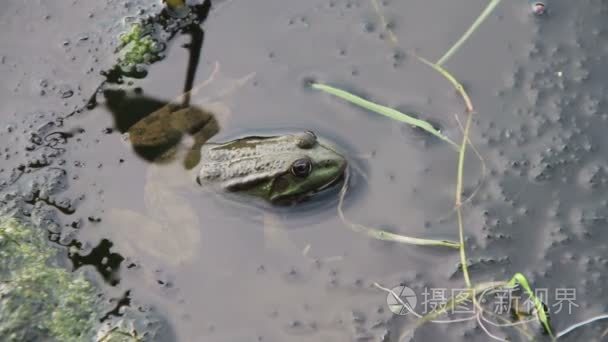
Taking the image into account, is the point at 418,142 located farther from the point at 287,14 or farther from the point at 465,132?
the point at 287,14

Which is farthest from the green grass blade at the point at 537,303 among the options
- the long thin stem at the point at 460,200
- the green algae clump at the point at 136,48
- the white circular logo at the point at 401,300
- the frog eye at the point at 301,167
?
the green algae clump at the point at 136,48

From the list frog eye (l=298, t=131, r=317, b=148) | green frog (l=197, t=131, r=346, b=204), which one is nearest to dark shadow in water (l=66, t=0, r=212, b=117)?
green frog (l=197, t=131, r=346, b=204)

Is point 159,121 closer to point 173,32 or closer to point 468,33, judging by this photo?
point 173,32

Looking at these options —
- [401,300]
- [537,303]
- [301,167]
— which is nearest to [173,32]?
[301,167]

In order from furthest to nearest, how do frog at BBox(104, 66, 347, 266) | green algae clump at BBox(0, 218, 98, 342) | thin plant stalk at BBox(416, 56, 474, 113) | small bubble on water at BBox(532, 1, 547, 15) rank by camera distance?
small bubble on water at BBox(532, 1, 547, 15)
thin plant stalk at BBox(416, 56, 474, 113)
frog at BBox(104, 66, 347, 266)
green algae clump at BBox(0, 218, 98, 342)

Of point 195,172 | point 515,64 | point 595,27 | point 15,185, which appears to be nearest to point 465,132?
point 515,64

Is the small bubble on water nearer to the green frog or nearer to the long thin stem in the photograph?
the long thin stem
